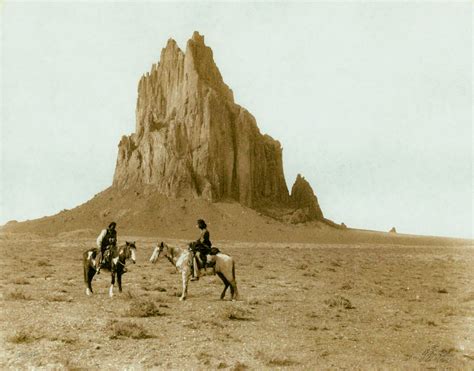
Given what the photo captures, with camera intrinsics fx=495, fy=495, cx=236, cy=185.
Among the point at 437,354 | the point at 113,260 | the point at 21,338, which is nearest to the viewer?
the point at 21,338

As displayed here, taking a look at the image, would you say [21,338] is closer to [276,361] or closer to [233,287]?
[276,361]

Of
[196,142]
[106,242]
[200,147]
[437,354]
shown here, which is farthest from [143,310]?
[196,142]

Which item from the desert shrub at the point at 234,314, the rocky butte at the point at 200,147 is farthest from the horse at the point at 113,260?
the rocky butte at the point at 200,147

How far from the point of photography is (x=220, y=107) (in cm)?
11362

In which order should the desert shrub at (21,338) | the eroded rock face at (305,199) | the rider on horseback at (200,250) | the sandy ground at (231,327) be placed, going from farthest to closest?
the eroded rock face at (305,199) < the rider on horseback at (200,250) < the desert shrub at (21,338) < the sandy ground at (231,327)

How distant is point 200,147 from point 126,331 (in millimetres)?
98773

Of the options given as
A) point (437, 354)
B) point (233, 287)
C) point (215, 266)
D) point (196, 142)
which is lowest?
point (437, 354)

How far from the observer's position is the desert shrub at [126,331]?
12555 mm

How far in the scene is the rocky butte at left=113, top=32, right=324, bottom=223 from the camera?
4259 inches

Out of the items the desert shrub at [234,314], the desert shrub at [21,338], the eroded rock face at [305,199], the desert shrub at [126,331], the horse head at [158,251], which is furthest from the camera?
the eroded rock face at [305,199]

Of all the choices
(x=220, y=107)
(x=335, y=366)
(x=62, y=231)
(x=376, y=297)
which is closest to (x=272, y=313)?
(x=335, y=366)

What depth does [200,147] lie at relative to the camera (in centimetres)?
11056

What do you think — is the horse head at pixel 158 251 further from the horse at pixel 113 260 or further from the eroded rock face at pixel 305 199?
the eroded rock face at pixel 305 199

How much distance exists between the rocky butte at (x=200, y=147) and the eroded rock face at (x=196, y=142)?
0.22 m
